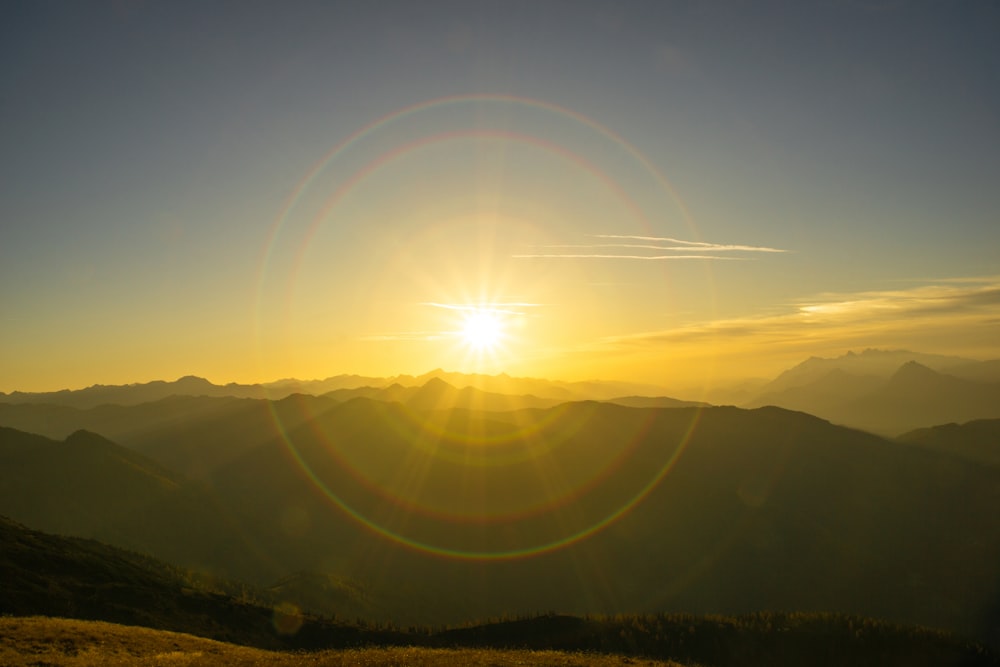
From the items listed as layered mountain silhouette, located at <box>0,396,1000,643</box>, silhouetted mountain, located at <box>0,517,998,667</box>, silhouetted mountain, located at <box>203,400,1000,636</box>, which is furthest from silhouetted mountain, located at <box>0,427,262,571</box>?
silhouetted mountain, located at <box>0,517,998,667</box>

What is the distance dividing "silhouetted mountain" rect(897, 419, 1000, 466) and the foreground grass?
219217 mm

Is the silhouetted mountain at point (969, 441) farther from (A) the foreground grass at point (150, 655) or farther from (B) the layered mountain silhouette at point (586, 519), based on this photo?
(A) the foreground grass at point (150, 655)

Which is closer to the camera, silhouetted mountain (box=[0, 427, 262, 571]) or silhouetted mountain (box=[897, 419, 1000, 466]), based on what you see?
silhouetted mountain (box=[0, 427, 262, 571])

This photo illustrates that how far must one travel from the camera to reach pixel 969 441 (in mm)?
187875

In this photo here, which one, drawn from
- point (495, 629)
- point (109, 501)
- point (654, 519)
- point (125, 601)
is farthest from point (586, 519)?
point (125, 601)

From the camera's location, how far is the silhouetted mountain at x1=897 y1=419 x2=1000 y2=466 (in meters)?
178

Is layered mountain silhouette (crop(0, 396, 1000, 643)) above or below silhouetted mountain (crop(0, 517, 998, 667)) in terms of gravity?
below

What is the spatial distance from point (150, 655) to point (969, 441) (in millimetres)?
253819

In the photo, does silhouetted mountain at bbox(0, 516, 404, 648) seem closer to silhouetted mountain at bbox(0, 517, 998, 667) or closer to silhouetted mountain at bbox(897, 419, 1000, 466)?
silhouetted mountain at bbox(0, 517, 998, 667)

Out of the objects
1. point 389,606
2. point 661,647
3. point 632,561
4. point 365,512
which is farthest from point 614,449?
point 661,647

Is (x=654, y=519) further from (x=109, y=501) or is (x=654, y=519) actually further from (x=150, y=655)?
(x=150, y=655)

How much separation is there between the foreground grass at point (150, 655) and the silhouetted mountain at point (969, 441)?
21922cm

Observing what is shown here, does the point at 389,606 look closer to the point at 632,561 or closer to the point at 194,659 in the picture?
the point at 632,561

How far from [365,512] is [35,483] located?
267 feet
